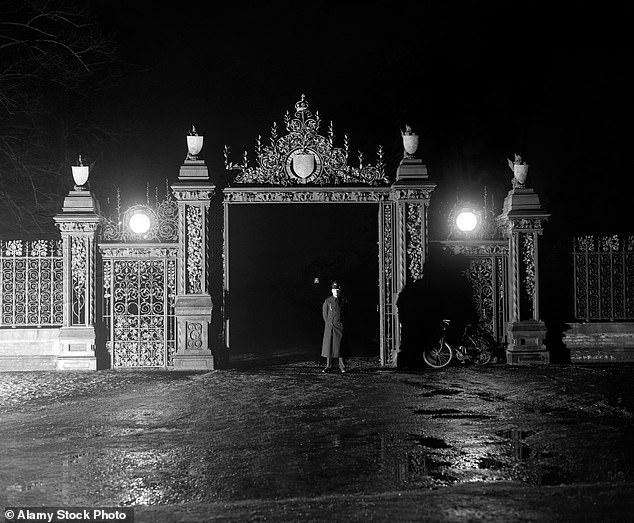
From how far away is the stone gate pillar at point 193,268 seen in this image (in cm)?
1590

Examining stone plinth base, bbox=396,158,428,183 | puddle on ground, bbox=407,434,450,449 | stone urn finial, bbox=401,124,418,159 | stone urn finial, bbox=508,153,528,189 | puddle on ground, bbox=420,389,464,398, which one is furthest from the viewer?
stone urn finial, bbox=508,153,528,189

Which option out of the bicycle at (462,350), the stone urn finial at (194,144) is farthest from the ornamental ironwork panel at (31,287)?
the bicycle at (462,350)

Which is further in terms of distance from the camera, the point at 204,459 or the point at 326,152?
the point at 326,152

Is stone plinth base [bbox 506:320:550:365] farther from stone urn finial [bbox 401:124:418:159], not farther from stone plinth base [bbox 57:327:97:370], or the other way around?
stone plinth base [bbox 57:327:97:370]

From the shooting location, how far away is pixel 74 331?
623 inches

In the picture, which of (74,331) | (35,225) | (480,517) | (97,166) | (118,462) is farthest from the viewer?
(97,166)

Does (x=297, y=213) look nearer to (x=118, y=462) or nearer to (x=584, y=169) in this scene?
(x=584, y=169)

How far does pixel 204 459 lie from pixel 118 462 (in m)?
0.82

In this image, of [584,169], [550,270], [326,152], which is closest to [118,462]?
[326,152]

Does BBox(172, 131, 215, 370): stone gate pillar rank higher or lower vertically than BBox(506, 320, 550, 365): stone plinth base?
higher

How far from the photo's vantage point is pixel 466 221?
16.6m

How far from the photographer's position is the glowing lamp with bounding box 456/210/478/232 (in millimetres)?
16547

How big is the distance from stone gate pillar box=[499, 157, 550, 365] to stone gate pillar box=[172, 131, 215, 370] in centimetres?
588

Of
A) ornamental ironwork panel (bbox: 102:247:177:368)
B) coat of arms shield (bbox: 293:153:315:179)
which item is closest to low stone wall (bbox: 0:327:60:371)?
ornamental ironwork panel (bbox: 102:247:177:368)
